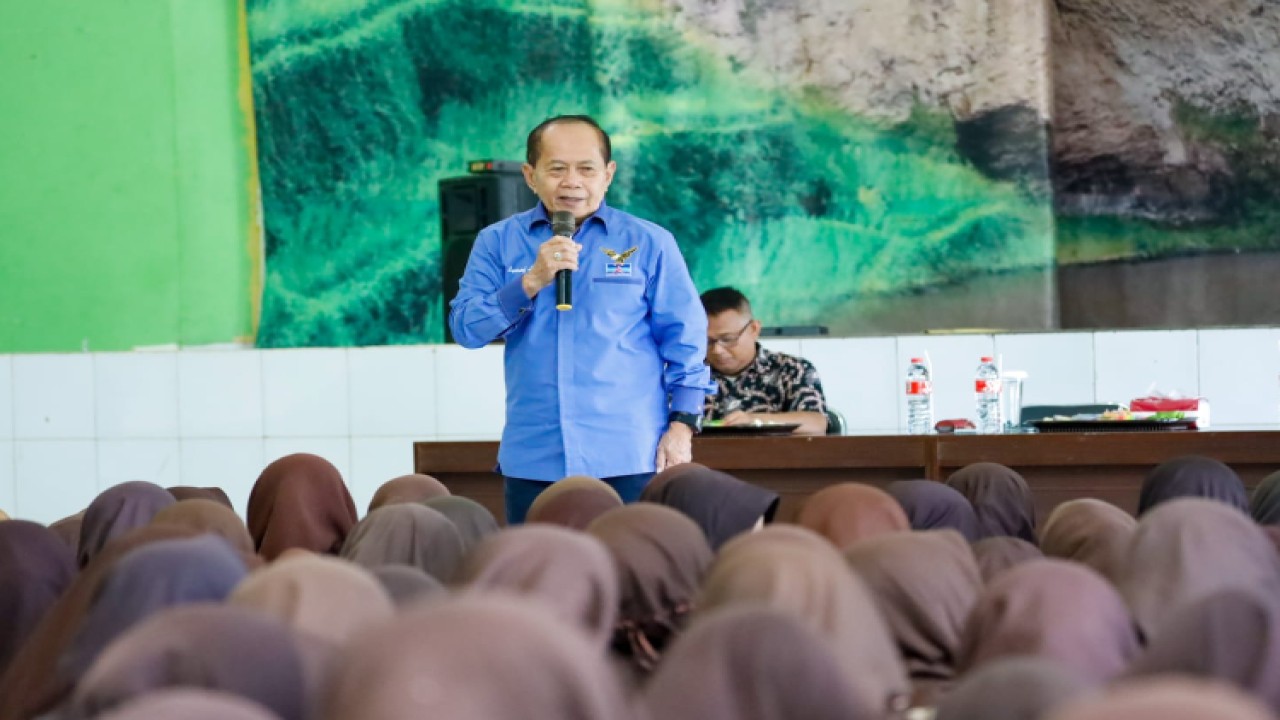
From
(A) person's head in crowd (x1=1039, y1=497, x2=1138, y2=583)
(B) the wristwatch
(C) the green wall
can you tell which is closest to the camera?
(A) person's head in crowd (x1=1039, y1=497, x2=1138, y2=583)

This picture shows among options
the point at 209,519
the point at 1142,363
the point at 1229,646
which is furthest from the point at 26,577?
the point at 1142,363

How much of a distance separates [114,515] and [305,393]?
11.3ft

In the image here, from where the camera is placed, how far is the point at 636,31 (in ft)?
22.2

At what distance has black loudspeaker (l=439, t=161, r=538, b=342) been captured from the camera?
6.18 m

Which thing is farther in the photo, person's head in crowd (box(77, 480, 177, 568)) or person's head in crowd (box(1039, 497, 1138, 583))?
person's head in crowd (box(77, 480, 177, 568))

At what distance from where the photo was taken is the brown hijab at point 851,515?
232cm

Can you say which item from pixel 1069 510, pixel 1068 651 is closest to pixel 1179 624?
pixel 1068 651

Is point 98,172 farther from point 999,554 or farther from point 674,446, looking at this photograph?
point 999,554

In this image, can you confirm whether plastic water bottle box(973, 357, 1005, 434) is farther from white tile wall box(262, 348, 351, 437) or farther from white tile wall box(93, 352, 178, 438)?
white tile wall box(93, 352, 178, 438)

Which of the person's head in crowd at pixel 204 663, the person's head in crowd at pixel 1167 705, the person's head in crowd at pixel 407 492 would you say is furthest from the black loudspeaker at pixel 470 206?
the person's head in crowd at pixel 1167 705

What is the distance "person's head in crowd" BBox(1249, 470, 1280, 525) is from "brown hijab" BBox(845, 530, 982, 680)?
0.94 metres

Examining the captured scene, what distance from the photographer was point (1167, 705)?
1.17m

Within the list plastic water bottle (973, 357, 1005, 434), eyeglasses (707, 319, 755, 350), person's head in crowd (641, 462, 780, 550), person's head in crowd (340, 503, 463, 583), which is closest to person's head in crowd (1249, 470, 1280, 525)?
person's head in crowd (641, 462, 780, 550)

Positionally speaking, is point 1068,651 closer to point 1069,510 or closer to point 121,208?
point 1069,510
